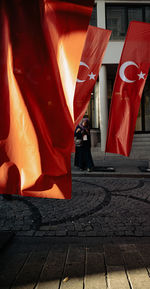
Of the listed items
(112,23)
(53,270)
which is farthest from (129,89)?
(112,23)

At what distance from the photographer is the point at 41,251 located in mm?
2750

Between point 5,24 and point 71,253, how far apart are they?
2463 mm

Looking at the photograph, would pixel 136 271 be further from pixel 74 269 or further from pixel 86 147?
pixel 86 147

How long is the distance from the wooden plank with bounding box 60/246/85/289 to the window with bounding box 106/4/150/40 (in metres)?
14.5

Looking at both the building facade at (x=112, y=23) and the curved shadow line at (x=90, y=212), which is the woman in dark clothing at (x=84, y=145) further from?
the building facade at (x=112, y=23)

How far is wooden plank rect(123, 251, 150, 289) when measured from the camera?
2.07 meters

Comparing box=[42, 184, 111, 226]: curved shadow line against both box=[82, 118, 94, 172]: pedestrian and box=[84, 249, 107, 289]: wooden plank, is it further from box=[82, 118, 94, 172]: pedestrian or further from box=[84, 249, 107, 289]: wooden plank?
box=[82, 118, 94, 172]: pedestrian

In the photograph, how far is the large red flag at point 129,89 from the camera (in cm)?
480

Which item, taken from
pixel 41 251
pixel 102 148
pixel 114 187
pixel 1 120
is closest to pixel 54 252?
pixel 41 251

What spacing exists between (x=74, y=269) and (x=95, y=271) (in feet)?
0.71

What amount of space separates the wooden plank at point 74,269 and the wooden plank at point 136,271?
0.47m

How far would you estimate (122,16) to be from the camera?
1486cm

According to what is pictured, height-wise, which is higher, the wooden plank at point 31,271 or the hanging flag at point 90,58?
the hanging flag at point 90,58

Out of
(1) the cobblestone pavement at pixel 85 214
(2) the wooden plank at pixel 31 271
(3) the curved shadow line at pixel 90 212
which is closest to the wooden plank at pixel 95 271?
(2) the wooden plank at pixel 31 271
